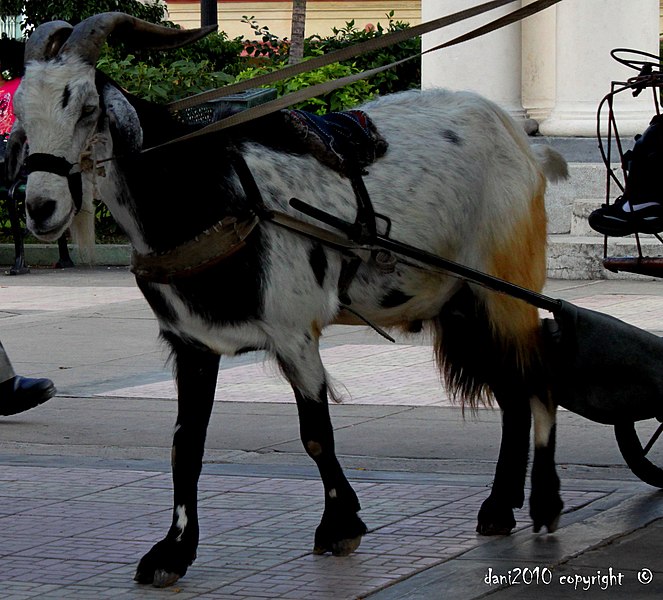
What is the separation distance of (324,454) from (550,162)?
187cm

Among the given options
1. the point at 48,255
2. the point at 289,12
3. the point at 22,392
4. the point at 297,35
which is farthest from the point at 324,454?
the point at 289,12

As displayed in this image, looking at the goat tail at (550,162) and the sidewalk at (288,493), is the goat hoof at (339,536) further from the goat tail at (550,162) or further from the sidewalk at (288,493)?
the goat tail at (550,162)

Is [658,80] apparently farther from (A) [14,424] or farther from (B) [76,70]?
(A) [14,424]

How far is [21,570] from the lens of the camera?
571cm

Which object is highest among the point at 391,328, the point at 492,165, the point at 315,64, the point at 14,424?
the point at 315,64

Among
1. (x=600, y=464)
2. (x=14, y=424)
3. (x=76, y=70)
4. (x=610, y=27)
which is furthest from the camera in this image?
(x=610, y=27)

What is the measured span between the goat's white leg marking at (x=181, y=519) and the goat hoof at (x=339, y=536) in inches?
21.1

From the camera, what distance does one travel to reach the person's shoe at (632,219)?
20.9 ft

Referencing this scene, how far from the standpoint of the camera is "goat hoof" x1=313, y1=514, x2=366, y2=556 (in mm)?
5766

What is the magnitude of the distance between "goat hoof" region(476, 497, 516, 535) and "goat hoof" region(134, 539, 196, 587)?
1.29m

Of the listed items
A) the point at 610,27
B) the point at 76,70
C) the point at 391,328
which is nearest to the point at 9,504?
the point at 391,328

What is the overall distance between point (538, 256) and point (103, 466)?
2.69 metres

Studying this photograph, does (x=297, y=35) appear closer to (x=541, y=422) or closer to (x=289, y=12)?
(x=289, y=12)

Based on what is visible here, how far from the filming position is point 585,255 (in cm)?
1454
